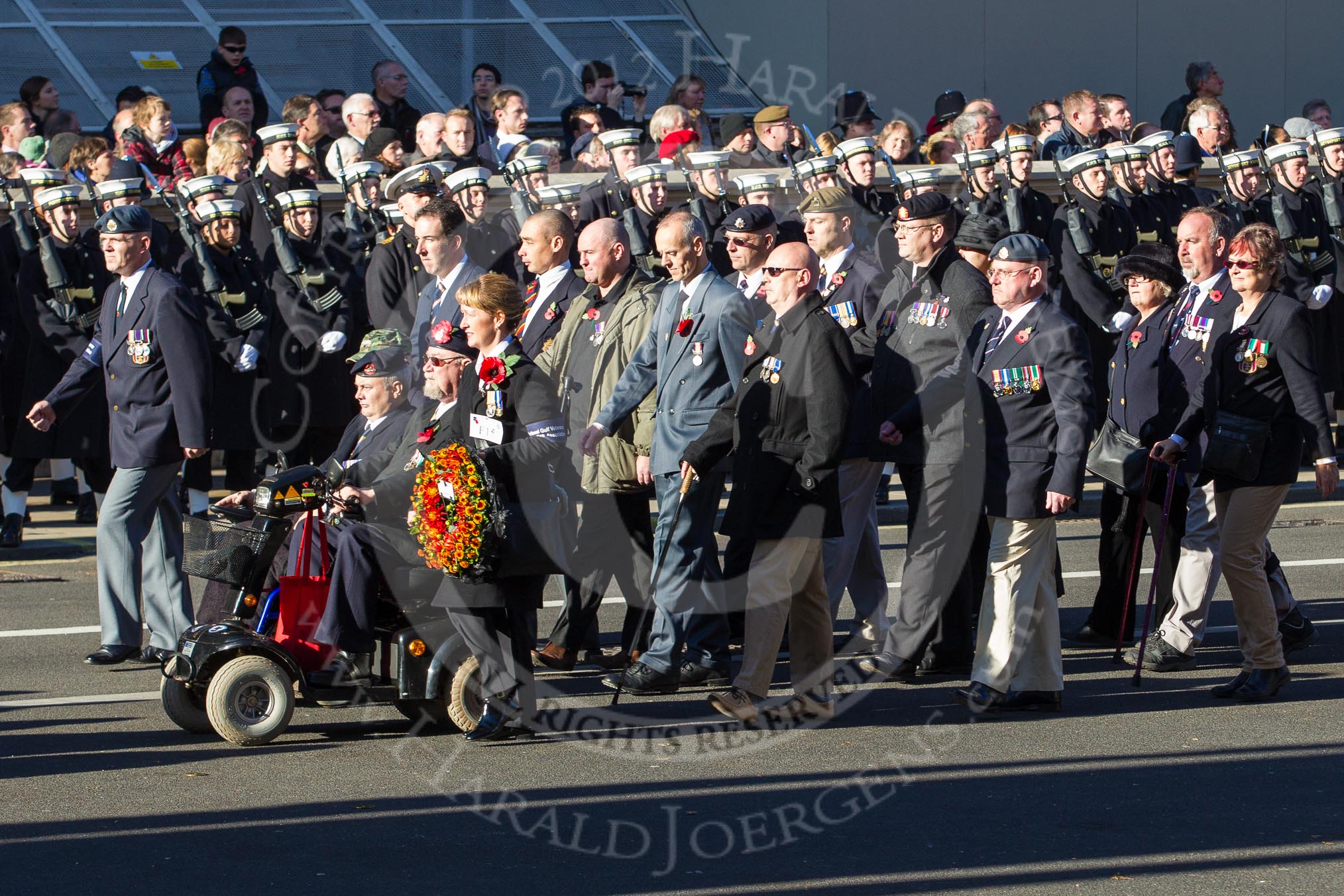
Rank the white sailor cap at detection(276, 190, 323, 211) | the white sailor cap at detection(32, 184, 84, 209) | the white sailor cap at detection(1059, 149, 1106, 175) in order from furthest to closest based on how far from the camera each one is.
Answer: the white sailor cap at detection(1059, 149, 1106, 175), the white sailor cap at detection(276, 190, 323, 211), the white sailor cap at detection(32, 184, 84, 209)

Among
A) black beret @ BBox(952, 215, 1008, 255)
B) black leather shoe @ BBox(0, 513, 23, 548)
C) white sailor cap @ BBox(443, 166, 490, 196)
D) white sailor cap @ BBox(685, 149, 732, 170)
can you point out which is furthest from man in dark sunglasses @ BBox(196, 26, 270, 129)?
black beret @ BBox(952, 215, 1008, 255)

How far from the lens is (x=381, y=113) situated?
588 inches

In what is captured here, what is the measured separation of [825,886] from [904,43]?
16.2m

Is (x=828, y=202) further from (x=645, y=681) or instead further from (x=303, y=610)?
(x=303, y=610)

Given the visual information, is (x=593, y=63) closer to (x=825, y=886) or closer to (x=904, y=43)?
(x=904, y=43)

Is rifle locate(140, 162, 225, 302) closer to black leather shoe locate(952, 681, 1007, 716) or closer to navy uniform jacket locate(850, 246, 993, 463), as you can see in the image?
navy uniform jacket locate(850, 246, 993, 463)

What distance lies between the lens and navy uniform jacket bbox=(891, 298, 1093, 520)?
724 centimetres

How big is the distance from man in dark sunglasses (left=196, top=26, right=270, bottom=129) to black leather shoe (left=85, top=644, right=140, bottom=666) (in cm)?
741

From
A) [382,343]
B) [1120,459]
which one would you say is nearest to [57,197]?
[382,343]

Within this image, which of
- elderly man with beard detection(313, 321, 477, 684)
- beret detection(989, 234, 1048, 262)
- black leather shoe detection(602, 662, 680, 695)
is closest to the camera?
elderly man with beard detection(313, 321, 477, 684)

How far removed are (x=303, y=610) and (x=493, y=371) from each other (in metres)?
1.11

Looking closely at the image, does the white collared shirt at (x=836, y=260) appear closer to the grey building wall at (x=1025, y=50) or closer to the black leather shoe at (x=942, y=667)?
the black leather shoe at (x=942, y=667)

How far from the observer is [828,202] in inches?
342

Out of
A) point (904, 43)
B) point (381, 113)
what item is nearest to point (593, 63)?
point (381, 113)
